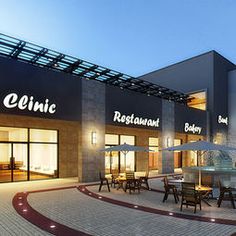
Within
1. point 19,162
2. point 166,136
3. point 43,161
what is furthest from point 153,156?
point 19,162

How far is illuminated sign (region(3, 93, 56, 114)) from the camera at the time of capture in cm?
1384

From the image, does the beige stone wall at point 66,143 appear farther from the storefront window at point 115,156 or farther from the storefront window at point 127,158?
the storefront window at point 127,158

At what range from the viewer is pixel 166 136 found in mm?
24531

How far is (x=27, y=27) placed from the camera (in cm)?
16600

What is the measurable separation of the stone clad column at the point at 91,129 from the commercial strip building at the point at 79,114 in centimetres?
6

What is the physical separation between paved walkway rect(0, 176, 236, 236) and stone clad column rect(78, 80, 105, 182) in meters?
4.47

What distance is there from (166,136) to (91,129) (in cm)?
882

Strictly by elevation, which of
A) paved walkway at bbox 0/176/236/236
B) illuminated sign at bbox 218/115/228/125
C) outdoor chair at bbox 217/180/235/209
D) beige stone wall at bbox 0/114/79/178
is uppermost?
illuminated sign at bbox 218/115/228/125

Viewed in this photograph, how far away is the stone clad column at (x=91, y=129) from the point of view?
57.8 feet

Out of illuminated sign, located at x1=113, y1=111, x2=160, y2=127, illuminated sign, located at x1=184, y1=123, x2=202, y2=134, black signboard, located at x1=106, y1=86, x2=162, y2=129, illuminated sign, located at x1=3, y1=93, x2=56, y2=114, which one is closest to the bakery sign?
illuminated sign, located at x1=184, y1=123, x2=202, y2=134

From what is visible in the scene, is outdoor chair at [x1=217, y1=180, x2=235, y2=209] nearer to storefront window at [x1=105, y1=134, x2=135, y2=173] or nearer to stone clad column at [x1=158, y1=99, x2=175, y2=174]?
stone clad column at [x1=158, y1=99, x2=175, y2=174]

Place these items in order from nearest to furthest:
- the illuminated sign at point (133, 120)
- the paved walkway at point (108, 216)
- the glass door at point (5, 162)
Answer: the paved walkway at point (108, 216)
the glass door at point (5, 162)
the illuminated sign at point (133, 120)

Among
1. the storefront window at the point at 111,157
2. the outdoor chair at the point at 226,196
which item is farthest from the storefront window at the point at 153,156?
the outdoor chair at the point at 226,196

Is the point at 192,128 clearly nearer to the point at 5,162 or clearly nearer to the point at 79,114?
the point at 79,114
